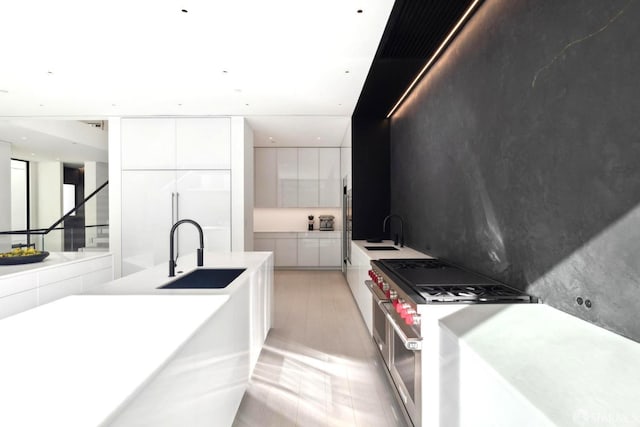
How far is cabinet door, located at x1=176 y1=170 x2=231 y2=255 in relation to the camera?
453cm

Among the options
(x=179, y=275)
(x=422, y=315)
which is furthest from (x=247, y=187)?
(x=422, y=315)

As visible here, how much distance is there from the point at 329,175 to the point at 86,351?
5696 mm

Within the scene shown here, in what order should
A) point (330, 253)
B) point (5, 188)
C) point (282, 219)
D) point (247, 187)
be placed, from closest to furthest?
point (247, 187), point (5, 188), point (330, 253), point (282, 219)

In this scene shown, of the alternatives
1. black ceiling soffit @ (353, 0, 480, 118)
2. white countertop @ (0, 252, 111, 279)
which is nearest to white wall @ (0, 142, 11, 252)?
white countertop @ (0, 252, 111, 279)

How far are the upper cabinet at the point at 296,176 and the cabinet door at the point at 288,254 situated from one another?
0.76 meters

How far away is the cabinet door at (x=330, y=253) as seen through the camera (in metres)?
6.35

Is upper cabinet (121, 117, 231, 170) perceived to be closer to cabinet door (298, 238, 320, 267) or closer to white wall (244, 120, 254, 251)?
white wall (244, 120, 254, 251)

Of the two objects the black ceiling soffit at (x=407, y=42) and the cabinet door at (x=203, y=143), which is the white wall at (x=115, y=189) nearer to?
the cabinet door at (x=203, y=143)

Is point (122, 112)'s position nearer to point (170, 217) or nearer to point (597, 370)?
point (170, 217)

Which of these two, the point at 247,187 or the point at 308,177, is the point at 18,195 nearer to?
the point at 247,187

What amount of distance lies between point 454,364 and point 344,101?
131 inches

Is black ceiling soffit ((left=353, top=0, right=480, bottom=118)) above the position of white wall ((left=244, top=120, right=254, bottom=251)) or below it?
above

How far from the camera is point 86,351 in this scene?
0.99 m

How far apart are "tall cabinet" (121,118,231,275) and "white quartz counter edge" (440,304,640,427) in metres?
3.87
